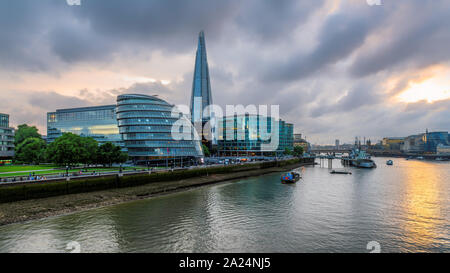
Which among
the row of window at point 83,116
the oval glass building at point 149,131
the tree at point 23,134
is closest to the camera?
the oval glass building at point 149,131

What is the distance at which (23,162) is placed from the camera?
220ft

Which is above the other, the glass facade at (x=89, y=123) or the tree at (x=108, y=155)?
the glass facade at (x=89, y=123)

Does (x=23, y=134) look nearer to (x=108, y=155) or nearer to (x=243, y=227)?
(x=108, y=155)

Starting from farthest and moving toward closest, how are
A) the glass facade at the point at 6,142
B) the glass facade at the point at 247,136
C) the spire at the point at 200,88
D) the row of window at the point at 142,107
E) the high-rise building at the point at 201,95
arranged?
Answer: 1. the spire at the point at 200,88
2. the high-rise building at the point at 201,95
3. the glass facade at the point at 247,136
4. the glass facade at the point at 6,142
5. the row of window at the point at 142,107

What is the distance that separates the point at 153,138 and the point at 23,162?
3697cm

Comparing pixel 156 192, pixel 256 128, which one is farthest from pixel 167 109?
pixel 256 128

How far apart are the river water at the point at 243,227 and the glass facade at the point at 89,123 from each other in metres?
63.6

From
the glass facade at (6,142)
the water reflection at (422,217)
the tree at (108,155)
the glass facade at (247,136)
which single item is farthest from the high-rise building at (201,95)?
the water reflection at (422,217)

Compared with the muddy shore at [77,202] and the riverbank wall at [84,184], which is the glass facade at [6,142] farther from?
the muddy shore at [77,202]

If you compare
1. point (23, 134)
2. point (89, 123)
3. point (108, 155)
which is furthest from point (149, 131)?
point (23, 134)

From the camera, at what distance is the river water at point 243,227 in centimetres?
1978

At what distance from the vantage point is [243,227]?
24312 mm

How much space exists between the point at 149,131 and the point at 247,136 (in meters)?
92.0
